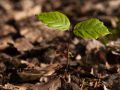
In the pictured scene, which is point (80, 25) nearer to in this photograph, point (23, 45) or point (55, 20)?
point (55, 20)

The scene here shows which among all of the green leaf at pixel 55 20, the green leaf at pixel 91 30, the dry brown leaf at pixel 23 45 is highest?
the green leaf at pixel 55 20

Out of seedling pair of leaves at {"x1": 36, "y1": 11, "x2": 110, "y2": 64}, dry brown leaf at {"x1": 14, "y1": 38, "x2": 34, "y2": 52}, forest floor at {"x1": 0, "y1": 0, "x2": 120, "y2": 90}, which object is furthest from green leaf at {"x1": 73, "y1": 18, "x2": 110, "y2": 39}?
dry brown leaf at {"x1": 14, "y1": 38, "x2": 34, "y2": 52}

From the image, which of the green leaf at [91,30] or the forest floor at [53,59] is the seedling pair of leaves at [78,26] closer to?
the green leaf at [91,30]

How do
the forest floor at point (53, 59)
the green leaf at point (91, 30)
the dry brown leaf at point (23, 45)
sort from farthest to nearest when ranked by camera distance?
Answer: the dry brown leaf at point (23, 45)
the forest floor at point (53, 59)
the green leaf at point (91, 30)

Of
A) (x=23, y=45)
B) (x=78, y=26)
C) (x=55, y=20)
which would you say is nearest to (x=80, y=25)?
(x=78, y=26)

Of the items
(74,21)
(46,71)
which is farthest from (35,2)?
(46,71)

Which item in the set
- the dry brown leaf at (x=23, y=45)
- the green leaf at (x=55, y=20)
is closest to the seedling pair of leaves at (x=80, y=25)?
the green leaf at (x=55, y=20)

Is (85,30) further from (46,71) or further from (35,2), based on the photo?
(35,2)
